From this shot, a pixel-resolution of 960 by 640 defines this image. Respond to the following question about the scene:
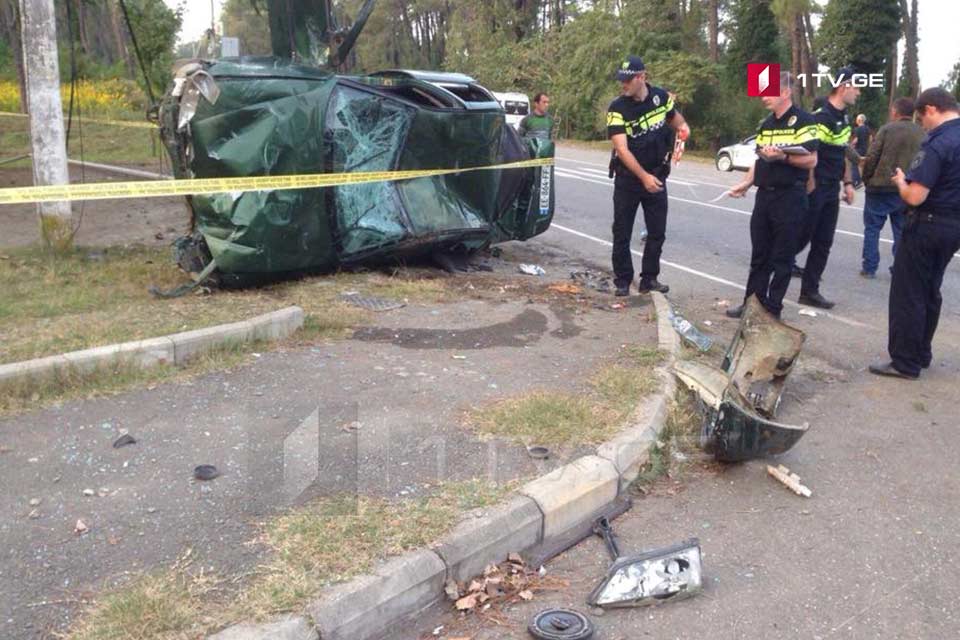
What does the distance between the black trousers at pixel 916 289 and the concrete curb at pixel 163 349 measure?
14.0ft

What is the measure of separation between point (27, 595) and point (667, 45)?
36046 mm

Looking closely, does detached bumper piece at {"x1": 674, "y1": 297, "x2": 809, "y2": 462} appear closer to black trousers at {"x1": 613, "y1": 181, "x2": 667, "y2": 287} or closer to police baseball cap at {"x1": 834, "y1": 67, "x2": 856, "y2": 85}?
black trousers at {"x1": 613, "y1": 181, "x2": 667, "y2": 287}

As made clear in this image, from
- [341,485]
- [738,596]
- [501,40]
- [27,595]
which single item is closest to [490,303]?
[341,485]

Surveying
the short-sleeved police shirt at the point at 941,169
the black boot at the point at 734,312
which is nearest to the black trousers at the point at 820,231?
the black boot at the point at 734,312

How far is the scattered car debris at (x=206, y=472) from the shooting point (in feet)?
12.5

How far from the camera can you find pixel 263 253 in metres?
6.78

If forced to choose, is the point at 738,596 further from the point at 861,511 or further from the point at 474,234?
the point at 474,234

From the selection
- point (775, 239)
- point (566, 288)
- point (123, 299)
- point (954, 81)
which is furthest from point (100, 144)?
point (954, 81)

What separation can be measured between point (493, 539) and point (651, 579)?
0.65 metres

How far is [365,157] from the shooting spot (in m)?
7.48

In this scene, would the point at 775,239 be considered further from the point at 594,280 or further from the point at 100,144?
the point at 100,144

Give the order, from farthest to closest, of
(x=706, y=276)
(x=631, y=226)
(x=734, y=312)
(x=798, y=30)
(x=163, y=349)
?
(x=798, y=30) → (x=706, y=276) → (x=631, y=226) → (x=734, y=312) → (x=163, y=349)

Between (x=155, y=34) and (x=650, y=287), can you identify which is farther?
(x=155, y=34)

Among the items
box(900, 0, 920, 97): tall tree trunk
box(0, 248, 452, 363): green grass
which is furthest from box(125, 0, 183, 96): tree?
box(900, 0, 920, 97): tall tree trunk
